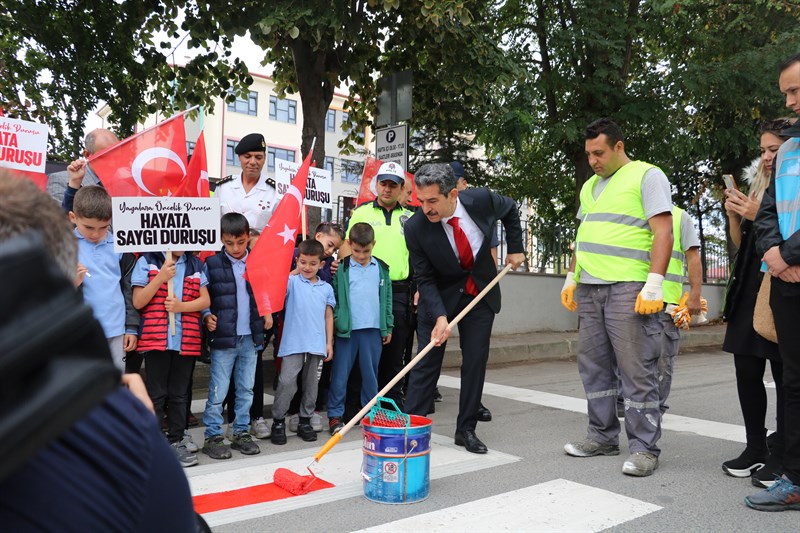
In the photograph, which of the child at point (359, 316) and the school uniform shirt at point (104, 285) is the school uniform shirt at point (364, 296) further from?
the school uniform shirt at point (104, 285)

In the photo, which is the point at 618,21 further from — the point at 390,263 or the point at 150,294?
the point at 150,294

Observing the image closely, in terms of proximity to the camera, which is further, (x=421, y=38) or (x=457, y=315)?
(x=421, y=38)

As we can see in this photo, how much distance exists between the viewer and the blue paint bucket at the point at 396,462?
12.6 ft

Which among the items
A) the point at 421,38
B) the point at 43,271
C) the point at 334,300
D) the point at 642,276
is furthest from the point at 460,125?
the point at 43,271

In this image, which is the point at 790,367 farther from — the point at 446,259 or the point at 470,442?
the point at 446,259

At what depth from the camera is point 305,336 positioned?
555 centimetres

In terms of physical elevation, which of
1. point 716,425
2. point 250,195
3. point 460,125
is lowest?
point 716,425

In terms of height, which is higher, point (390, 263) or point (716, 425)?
point (390, 263)

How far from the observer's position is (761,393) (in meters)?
4.43

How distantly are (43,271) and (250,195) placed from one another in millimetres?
5534

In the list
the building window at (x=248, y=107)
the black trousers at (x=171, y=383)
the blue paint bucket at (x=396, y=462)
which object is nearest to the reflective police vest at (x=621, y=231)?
the blue paint bucket at (x=396, y=462)

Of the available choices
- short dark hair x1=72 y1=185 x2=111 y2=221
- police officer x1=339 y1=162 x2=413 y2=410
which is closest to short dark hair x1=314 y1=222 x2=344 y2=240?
police officer x1=339 y1=162 x2=413 y2=410

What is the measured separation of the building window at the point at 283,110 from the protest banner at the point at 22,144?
50221 millimetres

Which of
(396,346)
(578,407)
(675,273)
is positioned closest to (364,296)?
(396,346)
